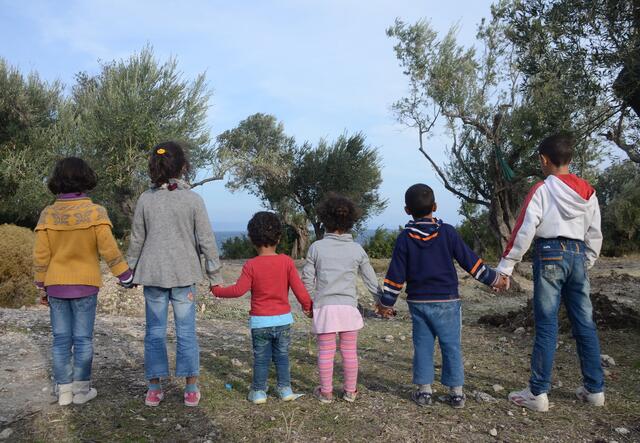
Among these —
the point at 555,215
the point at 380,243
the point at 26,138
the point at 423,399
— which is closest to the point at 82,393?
the point at 423,399

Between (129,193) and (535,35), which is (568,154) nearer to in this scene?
(535,35)

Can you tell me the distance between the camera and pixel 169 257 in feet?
13.1

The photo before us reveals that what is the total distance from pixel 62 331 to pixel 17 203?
1711cm

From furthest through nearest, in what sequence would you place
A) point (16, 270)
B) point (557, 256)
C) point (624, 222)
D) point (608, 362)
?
1. point (624, 222)
2. point (16, 270)
3. point (608, 362)
4. point (557, 256)

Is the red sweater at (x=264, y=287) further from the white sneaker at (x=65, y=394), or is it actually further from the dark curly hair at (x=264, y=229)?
the white sneaker at (x=65, y=394)

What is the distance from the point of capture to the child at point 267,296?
412 centimetres

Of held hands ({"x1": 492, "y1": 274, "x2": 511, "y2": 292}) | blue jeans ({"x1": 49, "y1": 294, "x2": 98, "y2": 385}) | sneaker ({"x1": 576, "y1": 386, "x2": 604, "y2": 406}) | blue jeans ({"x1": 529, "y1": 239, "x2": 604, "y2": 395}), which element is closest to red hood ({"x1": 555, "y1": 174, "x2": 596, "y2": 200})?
blue jeans ({"x1": 529, "y1": 239, "x2": 604, "y2": 395})

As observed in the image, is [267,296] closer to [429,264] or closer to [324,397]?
[324,397]

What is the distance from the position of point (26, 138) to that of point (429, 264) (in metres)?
19.2

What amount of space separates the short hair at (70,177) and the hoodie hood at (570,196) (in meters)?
3.49

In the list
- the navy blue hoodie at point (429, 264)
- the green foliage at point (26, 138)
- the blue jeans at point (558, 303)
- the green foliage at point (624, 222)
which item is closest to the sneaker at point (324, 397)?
the navy blue hoodie at point (429, 264)

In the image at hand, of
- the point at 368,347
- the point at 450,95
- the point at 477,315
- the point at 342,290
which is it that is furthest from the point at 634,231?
the point at 342,290

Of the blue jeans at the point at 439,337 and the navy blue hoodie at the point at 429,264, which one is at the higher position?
the navy blue hoodie at the point at 429,264

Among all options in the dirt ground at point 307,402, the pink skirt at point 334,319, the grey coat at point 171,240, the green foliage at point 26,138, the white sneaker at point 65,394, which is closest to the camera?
the dirt ground at point 307,402
